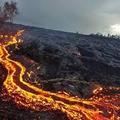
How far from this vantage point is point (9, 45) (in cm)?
10875

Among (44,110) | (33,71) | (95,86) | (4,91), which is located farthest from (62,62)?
(44,110)

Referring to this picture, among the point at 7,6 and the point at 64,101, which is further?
the point at 7,6

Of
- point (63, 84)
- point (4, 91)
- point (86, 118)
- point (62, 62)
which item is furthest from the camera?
point (62, 62)

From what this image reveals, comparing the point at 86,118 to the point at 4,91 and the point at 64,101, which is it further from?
the point at 4,91

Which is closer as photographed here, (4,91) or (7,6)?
(4,91)

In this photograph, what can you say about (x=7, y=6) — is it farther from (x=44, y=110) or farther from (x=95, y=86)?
(x=44, y=110)

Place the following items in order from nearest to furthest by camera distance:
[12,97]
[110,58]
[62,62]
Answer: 1. [12,97]
2. [62,62]
3. [110,58]

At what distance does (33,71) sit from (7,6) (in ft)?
225

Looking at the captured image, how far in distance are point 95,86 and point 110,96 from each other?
13.5ft

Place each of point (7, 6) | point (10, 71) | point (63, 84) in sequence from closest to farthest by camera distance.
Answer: point (63, 84) < point (10, 71) < point (7, 6)

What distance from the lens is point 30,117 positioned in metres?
48.0

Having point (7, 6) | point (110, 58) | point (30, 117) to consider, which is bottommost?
point (30, 117)

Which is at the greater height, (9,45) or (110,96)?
(9,45)

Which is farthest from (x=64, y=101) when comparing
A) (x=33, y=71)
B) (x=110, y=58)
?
A: (x=110, y=58)
